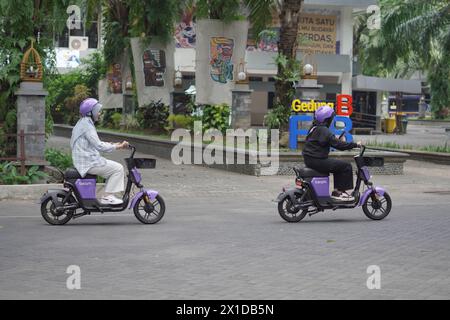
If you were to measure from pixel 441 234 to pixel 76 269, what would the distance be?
5.08 meters

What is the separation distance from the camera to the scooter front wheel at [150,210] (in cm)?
1164

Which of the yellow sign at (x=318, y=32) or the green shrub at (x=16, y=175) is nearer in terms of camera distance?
the green shrub at (x=16, y=175)

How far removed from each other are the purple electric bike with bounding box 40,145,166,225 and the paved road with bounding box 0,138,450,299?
19 centimetres

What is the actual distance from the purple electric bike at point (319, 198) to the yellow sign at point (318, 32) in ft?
106

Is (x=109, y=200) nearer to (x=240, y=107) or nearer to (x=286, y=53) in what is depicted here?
(x=286, y=53)

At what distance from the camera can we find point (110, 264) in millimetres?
8414

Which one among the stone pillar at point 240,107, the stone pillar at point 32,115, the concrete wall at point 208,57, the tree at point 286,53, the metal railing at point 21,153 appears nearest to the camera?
the metal railing at point 21,153

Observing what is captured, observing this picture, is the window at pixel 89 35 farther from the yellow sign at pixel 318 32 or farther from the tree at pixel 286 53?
the tree at pixel 286 53

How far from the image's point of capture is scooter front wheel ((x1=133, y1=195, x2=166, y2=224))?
11641 millimetres

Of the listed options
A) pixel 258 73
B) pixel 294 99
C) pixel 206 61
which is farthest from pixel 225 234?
pixel 258 73

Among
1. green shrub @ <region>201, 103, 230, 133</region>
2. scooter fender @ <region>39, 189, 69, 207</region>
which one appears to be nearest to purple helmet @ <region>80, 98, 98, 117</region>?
scooter fender @ <region>39, 189, 69, 207</region>

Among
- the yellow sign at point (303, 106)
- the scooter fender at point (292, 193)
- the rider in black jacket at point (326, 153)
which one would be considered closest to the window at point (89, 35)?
the yellow sign at point (303, 106)

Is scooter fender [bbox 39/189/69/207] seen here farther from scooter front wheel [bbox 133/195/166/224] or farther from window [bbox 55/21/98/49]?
window [bbox 55/21/98/49]

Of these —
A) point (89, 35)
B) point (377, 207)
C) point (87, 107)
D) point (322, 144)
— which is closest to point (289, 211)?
point (322, 144)
